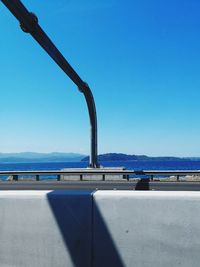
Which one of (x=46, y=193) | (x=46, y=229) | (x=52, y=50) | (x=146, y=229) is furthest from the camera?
(x=52, y=50)

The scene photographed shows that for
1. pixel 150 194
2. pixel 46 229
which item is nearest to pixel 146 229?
pixel 150 194

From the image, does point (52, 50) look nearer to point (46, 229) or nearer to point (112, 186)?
point (112, 186)

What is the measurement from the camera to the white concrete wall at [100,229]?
3852 mm

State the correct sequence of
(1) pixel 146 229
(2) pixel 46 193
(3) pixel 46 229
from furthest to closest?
(2) pixel 46 193, (3) pixel 46 229, (1) pixel 146 229

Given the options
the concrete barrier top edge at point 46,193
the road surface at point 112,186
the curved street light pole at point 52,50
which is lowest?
the road surface at point 112,186

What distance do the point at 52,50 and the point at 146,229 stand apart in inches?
625

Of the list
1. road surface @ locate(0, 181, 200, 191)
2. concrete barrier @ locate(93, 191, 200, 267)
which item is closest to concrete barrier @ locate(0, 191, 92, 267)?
concrete barrier @ locate(93, 191, 200, 267)

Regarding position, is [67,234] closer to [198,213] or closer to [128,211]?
[128,211]

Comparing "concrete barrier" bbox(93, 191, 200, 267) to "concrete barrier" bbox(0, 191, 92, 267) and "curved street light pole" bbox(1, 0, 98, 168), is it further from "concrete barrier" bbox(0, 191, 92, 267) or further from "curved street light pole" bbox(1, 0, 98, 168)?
"curved street light pole" bbox(1, 0, 98, 168)

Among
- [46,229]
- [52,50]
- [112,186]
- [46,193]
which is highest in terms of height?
[52,50]

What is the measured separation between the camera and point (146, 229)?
13.0ft

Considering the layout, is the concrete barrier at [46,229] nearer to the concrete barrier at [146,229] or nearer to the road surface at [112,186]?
the concrete barrier at [146,229]

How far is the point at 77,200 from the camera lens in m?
4.20

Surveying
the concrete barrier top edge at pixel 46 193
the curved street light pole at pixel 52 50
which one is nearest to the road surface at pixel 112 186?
the curved street light pole at pixel 52 50
